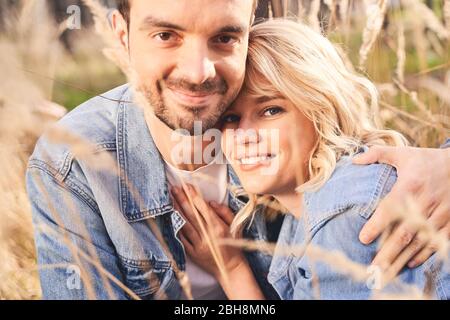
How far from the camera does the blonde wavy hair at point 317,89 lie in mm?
2242

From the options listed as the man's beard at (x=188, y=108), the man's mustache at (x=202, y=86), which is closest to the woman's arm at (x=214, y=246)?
the man's beard at (x=188, y=108)

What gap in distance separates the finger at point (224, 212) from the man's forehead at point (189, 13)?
0.57 m

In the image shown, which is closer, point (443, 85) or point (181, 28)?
point (181, 28)

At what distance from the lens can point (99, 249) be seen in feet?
7.52

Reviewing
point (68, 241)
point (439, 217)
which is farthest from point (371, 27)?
point (68, 241)

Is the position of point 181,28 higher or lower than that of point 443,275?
higher

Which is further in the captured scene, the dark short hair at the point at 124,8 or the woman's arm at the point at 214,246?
the woman's arm at the point at 214,246

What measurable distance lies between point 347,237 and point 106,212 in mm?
747

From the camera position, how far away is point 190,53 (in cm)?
217

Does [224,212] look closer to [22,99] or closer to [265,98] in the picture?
[265,98]

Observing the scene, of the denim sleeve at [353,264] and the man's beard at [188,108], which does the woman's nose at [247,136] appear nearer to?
the man's beard at [188,108]
